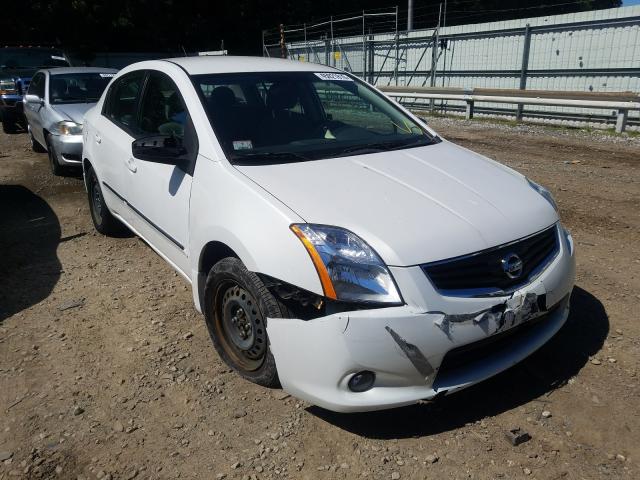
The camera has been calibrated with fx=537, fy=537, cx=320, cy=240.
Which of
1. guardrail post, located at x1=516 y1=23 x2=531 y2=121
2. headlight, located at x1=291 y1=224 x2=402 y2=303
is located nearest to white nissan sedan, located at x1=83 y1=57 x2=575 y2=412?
headlight, located at x1=291 y1=224 x2=402 y2=303

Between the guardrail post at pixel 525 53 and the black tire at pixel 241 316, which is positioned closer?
the black tire at pixel 241 316

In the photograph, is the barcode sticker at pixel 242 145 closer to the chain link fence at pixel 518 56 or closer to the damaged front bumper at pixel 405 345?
the damaged front bumper at pixel 405 345

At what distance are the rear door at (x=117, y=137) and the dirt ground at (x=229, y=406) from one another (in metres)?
0.71

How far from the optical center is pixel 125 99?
14.8 ft

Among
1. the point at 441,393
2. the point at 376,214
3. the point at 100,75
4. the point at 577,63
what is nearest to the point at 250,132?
the point at 376,214

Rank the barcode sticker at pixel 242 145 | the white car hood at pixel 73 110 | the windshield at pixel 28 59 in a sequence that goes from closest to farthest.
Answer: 1. the barcode sticker at pixel 242 145
2. the white car hood at pixel 73 110
3. the windshield at pixel 28 59

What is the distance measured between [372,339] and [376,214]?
1.98 feet

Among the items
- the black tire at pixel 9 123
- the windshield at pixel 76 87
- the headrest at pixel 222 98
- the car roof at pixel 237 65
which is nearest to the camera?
the headrest at pixel 222 98

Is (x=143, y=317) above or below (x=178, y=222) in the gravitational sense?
below

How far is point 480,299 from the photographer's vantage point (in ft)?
7.79

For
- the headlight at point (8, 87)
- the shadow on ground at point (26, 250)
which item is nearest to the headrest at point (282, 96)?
the shadow on ground at point (26, 250)

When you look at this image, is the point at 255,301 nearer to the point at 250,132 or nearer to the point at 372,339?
the point at 372,339

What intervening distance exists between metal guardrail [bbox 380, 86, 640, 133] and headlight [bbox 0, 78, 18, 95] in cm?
964

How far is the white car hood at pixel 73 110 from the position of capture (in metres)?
7.57
